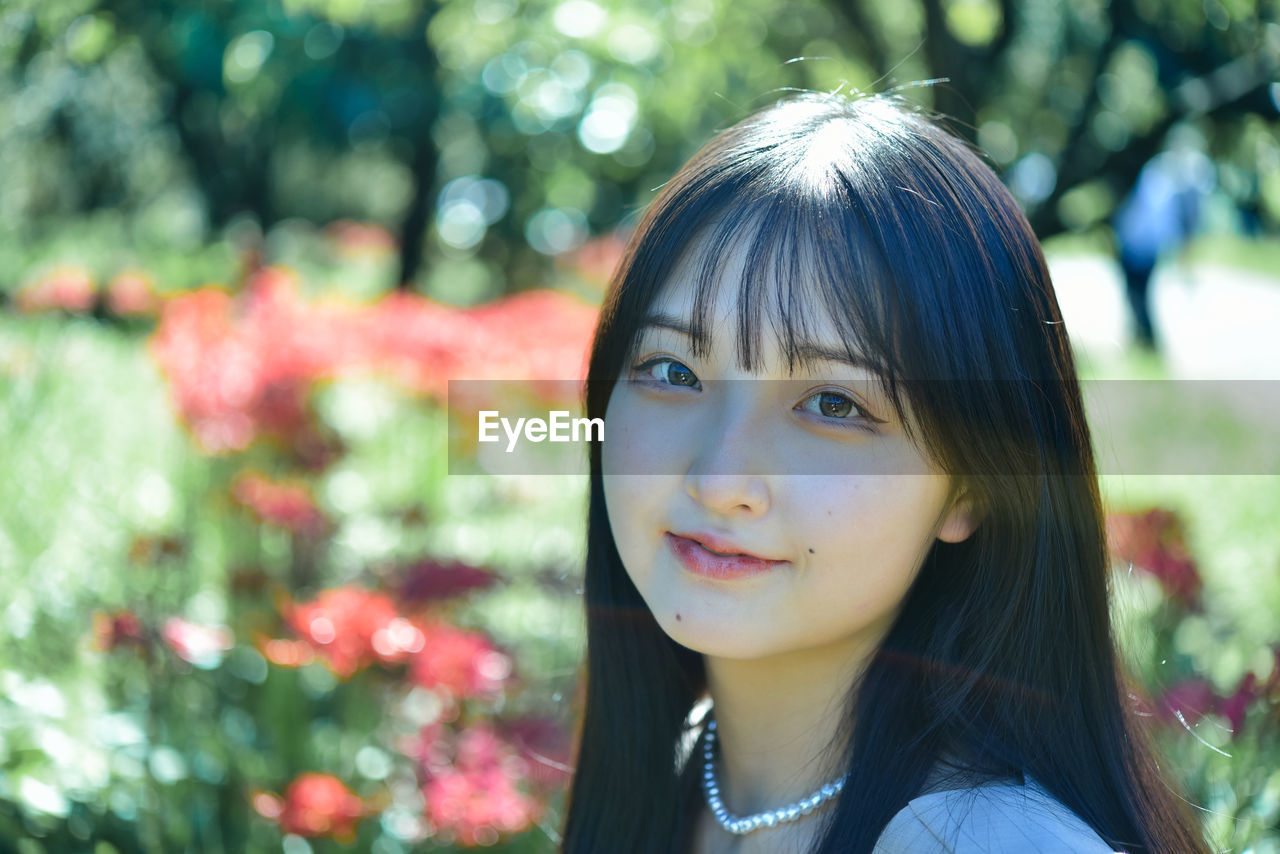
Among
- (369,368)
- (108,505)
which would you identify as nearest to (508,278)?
(369,368)

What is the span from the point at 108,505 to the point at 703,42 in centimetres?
220

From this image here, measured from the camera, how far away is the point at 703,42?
10.6 feet

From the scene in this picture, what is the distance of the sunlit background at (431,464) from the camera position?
1.95m

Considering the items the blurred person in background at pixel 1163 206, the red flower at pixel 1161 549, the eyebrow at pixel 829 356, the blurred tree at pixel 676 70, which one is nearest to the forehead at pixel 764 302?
the eyebrow at pixel 829 356

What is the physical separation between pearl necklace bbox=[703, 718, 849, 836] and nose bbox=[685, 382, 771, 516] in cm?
31

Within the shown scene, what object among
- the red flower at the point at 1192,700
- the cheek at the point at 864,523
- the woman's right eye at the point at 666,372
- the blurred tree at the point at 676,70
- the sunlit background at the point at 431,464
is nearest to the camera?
the cheek at the point at 864,523

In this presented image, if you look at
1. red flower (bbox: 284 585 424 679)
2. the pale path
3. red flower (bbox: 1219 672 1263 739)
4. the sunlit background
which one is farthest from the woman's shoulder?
the pale path

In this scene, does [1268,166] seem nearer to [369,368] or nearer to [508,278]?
[369,368]

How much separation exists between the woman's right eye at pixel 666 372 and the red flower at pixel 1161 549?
147 centimetres

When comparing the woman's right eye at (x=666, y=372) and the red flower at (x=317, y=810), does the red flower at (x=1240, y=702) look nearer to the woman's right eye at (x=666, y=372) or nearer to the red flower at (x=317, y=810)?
the woman's right eye at (x=666, y=372)

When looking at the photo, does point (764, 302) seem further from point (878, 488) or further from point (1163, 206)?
point (1163, 206)

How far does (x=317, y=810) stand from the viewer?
1.70 m

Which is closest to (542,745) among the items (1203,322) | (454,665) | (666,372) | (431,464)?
(454,665)

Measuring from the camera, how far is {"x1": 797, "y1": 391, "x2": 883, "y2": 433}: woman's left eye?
40.9 inches
